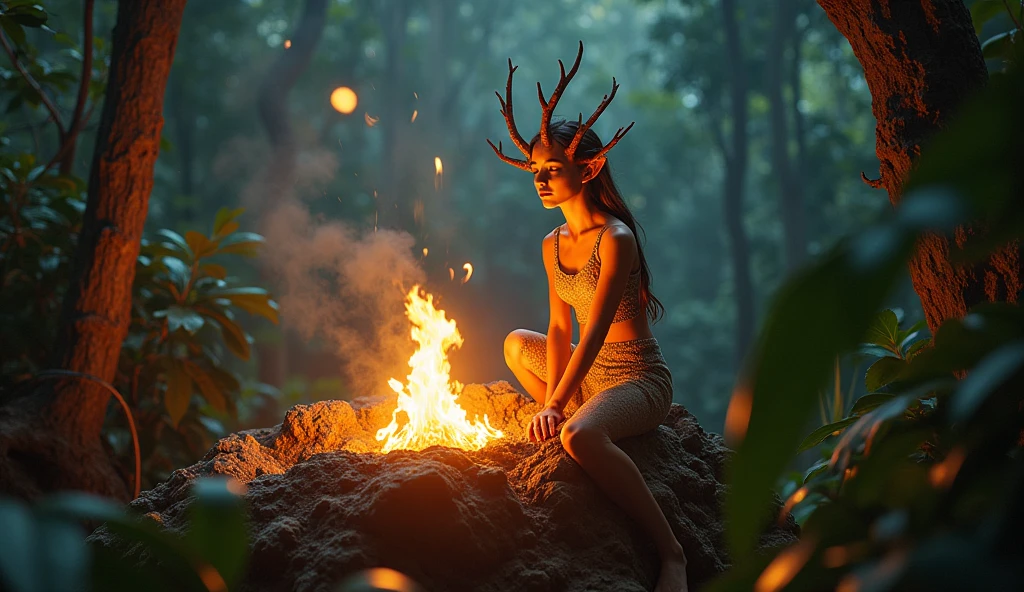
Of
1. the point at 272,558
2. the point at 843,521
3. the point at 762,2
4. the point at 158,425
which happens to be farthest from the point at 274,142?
the point at 762,2

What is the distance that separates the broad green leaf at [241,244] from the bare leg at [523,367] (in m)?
1.65

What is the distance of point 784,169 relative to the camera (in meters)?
12.4

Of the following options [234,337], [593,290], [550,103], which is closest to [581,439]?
[593,290]

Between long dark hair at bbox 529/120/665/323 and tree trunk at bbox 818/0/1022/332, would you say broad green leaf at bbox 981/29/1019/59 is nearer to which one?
tree trunk at bbox 818/0/1022/332

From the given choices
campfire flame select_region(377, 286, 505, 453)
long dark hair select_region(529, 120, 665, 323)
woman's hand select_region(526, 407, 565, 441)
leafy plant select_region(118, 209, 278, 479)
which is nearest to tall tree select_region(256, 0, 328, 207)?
leafy plant select_region(118, 209, 278, 479)

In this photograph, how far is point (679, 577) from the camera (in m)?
2.18

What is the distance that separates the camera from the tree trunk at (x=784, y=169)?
12.4 meters

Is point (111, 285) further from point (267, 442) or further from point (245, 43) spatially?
point (245, 43)

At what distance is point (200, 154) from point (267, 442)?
15.8 metres

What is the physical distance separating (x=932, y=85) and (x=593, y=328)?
1261 mm

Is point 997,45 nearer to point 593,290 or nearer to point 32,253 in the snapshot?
point 593,290

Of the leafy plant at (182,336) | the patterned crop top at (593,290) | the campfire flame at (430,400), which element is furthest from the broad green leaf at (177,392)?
the patterned crop top at (593,290)

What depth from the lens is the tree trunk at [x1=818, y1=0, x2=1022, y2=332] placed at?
207 cm

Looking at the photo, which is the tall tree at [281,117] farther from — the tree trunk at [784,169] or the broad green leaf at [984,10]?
the broad green leaf at [984,10]
